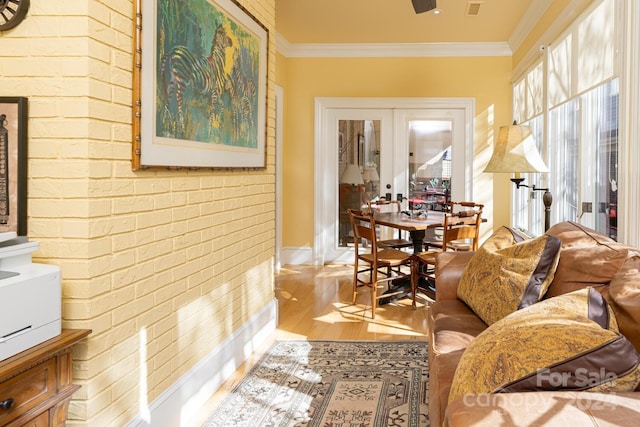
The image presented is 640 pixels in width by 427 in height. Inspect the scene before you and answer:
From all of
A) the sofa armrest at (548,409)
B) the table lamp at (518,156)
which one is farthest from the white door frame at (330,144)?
the sofa armrest at (548,409)

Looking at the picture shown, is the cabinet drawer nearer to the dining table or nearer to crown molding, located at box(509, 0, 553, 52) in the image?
the dining table

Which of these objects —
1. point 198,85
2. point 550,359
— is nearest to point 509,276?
point 550,359

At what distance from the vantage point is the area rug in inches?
99.8

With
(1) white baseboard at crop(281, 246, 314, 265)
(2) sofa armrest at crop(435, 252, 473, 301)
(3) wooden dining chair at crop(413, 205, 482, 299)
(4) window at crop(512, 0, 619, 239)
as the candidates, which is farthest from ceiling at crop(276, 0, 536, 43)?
(2) sofa armrest at crop(435, 252, 473, 301)

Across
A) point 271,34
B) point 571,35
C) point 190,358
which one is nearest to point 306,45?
point 271,34

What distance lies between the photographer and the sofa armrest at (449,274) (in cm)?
292

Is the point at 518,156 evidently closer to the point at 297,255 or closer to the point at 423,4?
the point at 423,4

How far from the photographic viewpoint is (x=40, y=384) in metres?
1.53

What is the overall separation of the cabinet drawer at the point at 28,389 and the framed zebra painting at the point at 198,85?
82 centimetres

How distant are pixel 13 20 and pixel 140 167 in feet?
2.08

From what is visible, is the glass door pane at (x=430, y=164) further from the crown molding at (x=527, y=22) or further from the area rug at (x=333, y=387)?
the area rug at (x=333, y=387)

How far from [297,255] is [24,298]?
5.50 metres

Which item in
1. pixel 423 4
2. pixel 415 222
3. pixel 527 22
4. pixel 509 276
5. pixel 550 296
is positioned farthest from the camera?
pixel 527 22

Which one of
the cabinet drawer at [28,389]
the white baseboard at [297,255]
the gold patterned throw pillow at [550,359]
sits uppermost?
the gold patterned throw pillow at [550,359]
